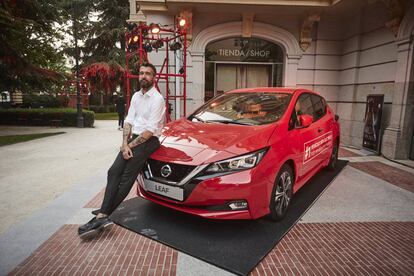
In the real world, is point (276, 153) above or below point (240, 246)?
above

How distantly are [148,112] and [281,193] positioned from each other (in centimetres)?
196

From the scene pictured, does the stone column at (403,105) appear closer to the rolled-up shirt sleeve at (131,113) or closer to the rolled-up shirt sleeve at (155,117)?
the rolled-up shirt sleeve at (155,117)

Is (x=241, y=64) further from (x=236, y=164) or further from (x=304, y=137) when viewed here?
(x=236, y=164)

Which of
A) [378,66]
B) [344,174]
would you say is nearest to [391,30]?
[378,66]

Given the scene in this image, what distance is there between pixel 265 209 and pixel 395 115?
6.31 m

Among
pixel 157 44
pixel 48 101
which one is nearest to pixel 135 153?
pixel 157 44

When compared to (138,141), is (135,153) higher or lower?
lower

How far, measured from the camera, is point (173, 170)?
121 inches

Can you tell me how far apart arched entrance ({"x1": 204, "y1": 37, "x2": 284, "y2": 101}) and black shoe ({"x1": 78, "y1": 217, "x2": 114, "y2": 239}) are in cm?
800

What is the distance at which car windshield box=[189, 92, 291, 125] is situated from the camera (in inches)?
151

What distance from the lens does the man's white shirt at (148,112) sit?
11.3 ft

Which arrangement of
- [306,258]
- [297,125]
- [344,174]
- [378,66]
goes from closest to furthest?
[306,258], [297,125], [344,174], [378,66]

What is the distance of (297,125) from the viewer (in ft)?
12.6

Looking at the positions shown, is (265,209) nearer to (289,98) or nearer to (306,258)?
(306,258)
